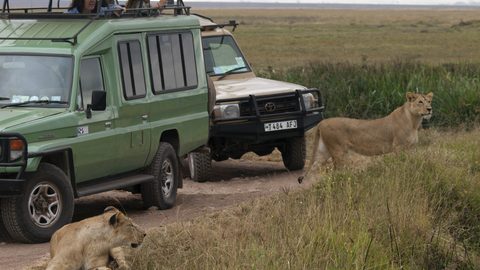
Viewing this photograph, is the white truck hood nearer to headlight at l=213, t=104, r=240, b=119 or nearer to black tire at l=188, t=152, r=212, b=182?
headlight at l=213, t=104, r=240, b=119

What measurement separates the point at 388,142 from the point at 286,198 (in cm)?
451

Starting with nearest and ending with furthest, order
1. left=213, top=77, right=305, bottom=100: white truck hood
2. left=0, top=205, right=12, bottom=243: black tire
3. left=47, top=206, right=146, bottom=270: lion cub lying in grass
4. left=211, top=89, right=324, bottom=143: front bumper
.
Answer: left=47, top=206, right=146, bottom=270: lion cub lying in grass → left=0, top=205, right=12, bottom=243: black tire → left=211, top=89, right=324, bottom=143: front bumper → left=213, top=77, right=305, bottom=100: white truck hood

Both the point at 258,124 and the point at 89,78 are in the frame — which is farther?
the point at 258,124

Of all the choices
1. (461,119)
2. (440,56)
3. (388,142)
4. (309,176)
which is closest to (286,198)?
(309,176)

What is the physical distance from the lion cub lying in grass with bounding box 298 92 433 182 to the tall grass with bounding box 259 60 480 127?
410cm

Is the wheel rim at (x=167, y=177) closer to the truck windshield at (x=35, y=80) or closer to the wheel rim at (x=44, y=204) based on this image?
the truck windshield at (x=35, y=80)

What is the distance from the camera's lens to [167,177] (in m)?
12.2

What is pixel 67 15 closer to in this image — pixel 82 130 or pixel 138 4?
pixel 82 130

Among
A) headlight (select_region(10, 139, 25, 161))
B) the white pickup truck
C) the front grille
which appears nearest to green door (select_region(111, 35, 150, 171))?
headlight (select_region(10, 139, 25, 161))

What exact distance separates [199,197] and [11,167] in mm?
4084

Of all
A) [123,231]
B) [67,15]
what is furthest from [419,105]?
[123,231]

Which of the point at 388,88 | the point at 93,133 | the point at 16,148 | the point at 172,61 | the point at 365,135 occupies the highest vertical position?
the point at 172,61

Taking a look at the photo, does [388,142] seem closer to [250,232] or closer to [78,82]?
[78,82]

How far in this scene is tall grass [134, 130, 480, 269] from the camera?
795 cm
